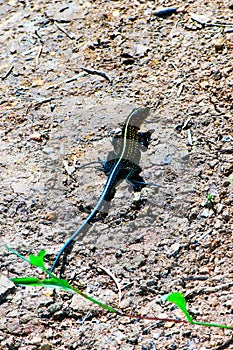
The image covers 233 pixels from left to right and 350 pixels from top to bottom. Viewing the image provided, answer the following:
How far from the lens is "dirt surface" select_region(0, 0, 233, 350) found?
321 cm

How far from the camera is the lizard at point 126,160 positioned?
3.87 m

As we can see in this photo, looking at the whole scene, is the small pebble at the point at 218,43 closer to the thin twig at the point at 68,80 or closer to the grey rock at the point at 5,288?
the thin twig at the point at 68,80

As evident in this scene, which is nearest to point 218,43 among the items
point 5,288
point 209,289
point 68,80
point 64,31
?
point 68,80

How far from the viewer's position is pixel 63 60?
5.15 metres

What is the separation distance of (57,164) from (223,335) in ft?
5.85

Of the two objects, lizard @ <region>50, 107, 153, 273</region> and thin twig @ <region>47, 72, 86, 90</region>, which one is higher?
thin twig @ <region>47, 72, 86, 90</region>

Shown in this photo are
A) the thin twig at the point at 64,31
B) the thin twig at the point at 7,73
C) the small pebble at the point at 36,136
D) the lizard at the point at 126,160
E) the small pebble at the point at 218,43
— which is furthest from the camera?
the thin twig at the point at 64,31

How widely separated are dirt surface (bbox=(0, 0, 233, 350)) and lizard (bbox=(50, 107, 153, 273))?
0.20 feet

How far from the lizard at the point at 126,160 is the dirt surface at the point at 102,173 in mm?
60

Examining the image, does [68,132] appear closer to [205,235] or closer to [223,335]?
[205,235]

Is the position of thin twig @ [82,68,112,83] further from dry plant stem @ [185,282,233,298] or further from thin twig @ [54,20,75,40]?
dry plant stem @ [185,282,233,298]

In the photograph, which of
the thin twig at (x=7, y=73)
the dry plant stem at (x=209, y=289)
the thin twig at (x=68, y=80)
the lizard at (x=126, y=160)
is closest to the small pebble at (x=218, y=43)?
the lizard at (x=126, y=160)

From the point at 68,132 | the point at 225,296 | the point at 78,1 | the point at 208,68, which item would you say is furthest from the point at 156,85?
the point at 225,296

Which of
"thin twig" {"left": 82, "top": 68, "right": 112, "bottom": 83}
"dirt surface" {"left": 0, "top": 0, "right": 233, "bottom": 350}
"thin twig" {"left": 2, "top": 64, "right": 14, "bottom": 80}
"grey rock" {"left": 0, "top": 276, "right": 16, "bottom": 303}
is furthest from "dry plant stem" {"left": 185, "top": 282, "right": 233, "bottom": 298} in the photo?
"thin twig" {"left": 2, "top": 64, "right": 14, "bottom": 80}
